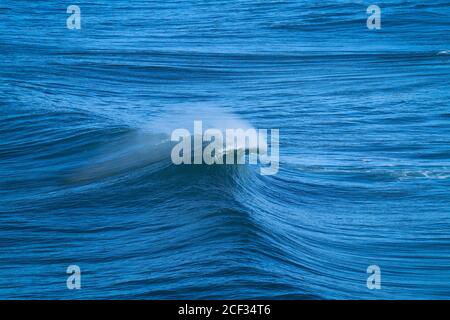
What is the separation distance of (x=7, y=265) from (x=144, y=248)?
1505mm

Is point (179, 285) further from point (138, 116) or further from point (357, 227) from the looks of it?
point (138, 116)

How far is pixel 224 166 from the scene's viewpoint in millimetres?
13797

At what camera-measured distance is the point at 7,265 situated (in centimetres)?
1056

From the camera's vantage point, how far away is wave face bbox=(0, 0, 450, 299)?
10.4 meters

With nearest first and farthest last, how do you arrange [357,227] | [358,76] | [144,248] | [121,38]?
[144,248], [357,227], [358,76], [121,38]

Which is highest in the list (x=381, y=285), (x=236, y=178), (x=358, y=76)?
(x=358, y=76)

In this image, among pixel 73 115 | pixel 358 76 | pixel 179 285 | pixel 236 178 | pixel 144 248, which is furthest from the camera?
pixel 358 76

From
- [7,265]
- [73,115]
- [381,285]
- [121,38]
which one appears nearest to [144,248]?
[7,265]

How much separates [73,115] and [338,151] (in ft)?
15.9

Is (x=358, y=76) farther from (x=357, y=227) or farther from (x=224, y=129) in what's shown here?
(x=357, y=227)

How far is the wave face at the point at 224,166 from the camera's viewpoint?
10383mm

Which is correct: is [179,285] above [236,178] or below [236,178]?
below

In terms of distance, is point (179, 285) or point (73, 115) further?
point (73, 115)

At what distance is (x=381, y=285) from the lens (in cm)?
1011
